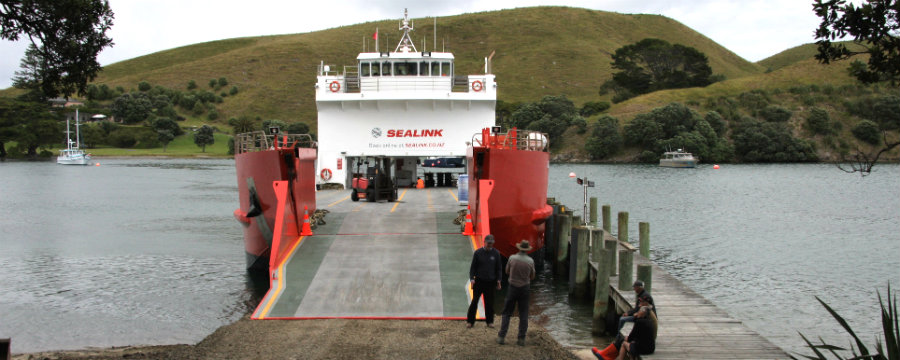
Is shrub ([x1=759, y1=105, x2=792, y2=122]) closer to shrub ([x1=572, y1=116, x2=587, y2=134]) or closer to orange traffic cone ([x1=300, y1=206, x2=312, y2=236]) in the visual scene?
shrub ([x1=572, y1=116, x2=587, y2=134])

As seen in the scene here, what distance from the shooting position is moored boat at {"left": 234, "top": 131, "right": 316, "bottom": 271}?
14.0 m

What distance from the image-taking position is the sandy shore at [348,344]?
8.89 m

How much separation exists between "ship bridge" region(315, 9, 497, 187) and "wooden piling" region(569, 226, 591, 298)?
8614 millimetres

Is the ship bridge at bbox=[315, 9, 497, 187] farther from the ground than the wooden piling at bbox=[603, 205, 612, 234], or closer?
farther from the ground

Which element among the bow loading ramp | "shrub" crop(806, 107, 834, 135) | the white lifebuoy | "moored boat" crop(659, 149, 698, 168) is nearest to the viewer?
the bow loading ramp

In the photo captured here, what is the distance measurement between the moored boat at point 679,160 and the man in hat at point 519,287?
74.7m

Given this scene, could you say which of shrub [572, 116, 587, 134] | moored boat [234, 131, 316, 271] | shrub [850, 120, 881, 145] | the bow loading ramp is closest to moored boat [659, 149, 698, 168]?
shrub [572, 116, 587, 134]

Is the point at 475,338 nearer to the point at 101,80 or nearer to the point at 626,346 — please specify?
the point at 626,346

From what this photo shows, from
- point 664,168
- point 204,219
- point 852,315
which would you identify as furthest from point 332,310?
point 664,168

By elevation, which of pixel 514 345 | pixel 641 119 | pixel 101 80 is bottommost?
pixel 514 345

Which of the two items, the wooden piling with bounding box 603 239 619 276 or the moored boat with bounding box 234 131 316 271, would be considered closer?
the wooden piling with bounding box 603 239 619 276

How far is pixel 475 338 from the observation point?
9562mm

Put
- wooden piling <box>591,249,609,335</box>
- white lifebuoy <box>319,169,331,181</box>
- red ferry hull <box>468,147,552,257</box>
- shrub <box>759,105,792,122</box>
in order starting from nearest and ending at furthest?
wooden piling <box>591,249,609,335</box> → red ferry hull <box>468,147,552,257</box> → white lifebuoy <box>319,169,331,181</box> → shrub <box>759,105,792,122</box>

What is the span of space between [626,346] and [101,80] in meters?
192
